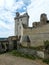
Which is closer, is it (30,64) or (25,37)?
(30,64)

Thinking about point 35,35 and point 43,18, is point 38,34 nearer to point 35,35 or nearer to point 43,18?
point 35,35

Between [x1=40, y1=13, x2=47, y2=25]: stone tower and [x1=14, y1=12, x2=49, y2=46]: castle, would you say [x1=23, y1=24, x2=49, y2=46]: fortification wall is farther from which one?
[x1=40, y1=13, x2=47, y2=25]: stone tower

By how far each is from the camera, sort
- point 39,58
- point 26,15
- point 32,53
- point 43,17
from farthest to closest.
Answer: point 26,15
point 43,17
point 32,53
point 39,58

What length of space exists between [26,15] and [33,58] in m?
25.4

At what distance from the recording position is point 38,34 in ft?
82.2

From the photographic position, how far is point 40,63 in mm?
16578

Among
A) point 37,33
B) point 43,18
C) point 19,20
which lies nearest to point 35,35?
point 37,33

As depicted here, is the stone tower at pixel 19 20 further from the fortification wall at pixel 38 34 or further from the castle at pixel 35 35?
the fortification wall at pixel 38 34

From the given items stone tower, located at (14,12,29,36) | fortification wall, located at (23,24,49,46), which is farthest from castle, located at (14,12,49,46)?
stone tower, located at (14,12,29,36)

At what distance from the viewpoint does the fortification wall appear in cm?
2336

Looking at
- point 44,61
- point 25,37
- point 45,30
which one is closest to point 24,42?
point 25,37

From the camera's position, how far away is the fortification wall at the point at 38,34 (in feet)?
76.6

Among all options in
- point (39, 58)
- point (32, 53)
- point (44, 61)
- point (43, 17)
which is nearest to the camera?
point (44, 61)

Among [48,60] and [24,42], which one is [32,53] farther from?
[24,42]
